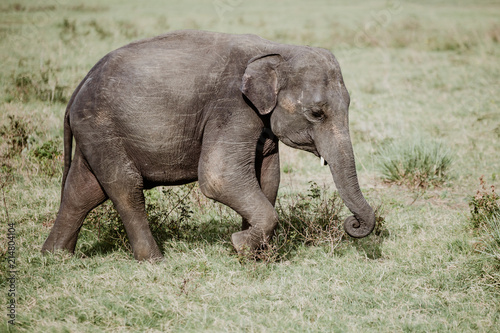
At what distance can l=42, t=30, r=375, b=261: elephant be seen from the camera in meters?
4.73

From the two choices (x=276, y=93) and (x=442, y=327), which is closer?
(x=442, y=327)

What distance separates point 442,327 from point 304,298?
41.1 inches

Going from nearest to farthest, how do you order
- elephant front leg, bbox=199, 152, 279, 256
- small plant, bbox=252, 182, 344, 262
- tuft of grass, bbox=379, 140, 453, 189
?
elephant front leg, bbox=199, 152, 279, 256, small plant, bbox=252, 182, 344, 262, tuft of grass, bbox=379, 140, 453, 189

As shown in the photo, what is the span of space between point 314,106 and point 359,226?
1.08 m

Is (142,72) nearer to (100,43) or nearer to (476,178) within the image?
(476,178)

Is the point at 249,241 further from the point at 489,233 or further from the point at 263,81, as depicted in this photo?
the point at 489,233

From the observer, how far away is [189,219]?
648 centimetres

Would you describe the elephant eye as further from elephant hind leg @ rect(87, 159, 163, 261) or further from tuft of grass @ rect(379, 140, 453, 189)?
tuft of grass @ rect(379, 140, 453, 189)

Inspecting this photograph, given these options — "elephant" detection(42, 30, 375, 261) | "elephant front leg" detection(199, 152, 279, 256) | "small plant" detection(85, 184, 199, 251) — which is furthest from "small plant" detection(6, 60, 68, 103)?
"elephant front leg" detection(199, 152, 279, 256)

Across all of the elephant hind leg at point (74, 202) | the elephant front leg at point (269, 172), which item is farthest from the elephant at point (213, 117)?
the elephant front leg at point (269, 172)

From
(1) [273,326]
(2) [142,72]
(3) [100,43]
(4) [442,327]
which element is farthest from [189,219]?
(3) [100,43]

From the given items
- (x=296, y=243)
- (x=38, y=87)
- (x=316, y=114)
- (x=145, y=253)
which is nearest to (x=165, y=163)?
(x=145, y=253)

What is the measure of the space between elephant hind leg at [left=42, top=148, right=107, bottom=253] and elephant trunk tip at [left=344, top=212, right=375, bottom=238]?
2.32 m

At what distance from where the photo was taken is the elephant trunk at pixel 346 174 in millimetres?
4680
